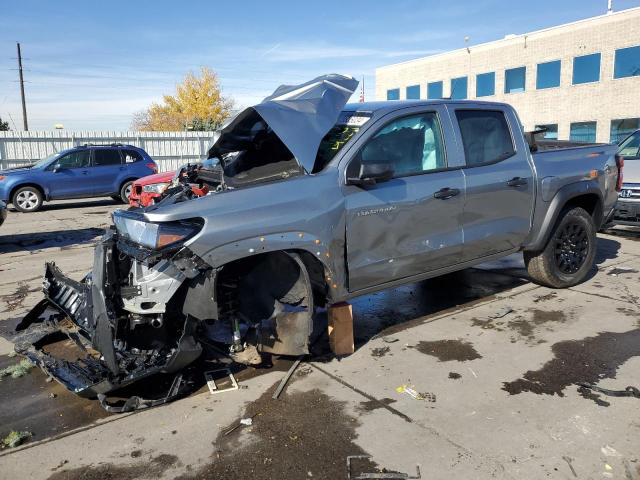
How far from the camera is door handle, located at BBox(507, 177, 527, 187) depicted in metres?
5.04

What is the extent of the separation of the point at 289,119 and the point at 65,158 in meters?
13.9

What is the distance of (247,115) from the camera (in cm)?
442

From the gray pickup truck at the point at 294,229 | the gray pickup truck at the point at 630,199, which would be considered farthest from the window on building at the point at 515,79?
the gray pickup truck at the point at 294,229

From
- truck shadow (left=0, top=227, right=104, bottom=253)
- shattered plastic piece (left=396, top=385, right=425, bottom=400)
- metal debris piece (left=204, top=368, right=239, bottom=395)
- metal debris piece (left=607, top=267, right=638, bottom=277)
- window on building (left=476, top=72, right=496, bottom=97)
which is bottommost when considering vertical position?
truck shadow (left=0, top=227, right=104, bottom=253)

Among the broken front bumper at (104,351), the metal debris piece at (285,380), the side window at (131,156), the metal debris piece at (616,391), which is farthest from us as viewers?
the side window at (131,156)

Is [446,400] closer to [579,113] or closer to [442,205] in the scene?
[442,205]

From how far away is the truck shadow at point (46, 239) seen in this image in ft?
31.9

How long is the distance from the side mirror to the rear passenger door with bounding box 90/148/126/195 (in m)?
14.0

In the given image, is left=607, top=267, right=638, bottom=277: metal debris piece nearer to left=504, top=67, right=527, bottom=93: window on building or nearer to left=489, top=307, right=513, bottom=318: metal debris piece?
left=489, top=307, right=513, bottom=318: metal debris piece

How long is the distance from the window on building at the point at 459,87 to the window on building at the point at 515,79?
2.99m

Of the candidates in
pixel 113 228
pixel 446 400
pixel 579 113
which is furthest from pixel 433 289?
pixel 579 113

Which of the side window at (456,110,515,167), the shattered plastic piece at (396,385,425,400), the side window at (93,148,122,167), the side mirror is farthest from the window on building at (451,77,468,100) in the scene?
the shattered plastic piece at (396,385,425,400)

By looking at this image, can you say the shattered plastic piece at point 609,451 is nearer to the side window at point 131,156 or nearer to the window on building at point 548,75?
the side window at point 131,156

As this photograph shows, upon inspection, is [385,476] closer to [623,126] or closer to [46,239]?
[46,239]
